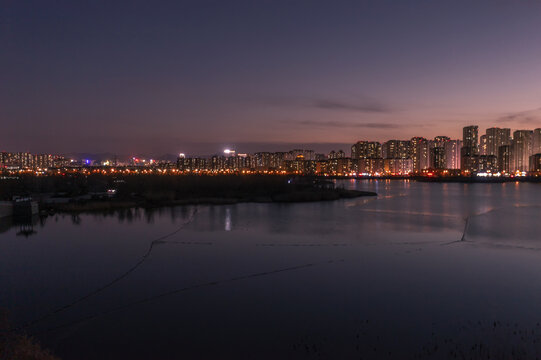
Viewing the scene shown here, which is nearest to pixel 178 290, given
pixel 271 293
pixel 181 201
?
pixel 271 293

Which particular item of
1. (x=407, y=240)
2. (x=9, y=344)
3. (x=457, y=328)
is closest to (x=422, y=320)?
(x=457, y=328)

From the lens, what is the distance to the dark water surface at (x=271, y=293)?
7.72 m

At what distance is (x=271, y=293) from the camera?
10.7m

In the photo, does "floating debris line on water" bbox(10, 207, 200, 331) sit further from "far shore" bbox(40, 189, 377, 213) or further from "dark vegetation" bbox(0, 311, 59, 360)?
"far shore" bbox(40, 189, 377, 213)

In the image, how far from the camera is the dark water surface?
7719mm

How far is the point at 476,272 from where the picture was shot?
41.8 ft

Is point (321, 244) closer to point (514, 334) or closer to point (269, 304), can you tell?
point (269, 304)

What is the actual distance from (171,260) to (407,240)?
35.5 ft

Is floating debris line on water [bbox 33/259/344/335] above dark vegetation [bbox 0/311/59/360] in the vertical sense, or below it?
below

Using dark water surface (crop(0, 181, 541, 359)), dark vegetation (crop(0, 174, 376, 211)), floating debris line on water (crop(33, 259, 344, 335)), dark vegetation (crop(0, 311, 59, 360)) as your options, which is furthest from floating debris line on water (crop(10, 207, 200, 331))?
dark vegetation (crop(0, 174, 376, 211))

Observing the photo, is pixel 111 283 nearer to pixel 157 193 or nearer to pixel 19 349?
pixel 19 349

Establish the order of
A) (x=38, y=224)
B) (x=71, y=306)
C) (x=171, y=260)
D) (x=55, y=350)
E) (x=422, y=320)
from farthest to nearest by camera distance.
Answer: (x=38, y=224), (x=171, y=260), (x=71, y=306), (x=422, y=320), (x=55, y=350)

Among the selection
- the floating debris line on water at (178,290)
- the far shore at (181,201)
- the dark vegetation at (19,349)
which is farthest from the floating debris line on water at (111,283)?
the far shore at (181,201)

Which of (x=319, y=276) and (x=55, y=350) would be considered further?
(x=319, y=276)
